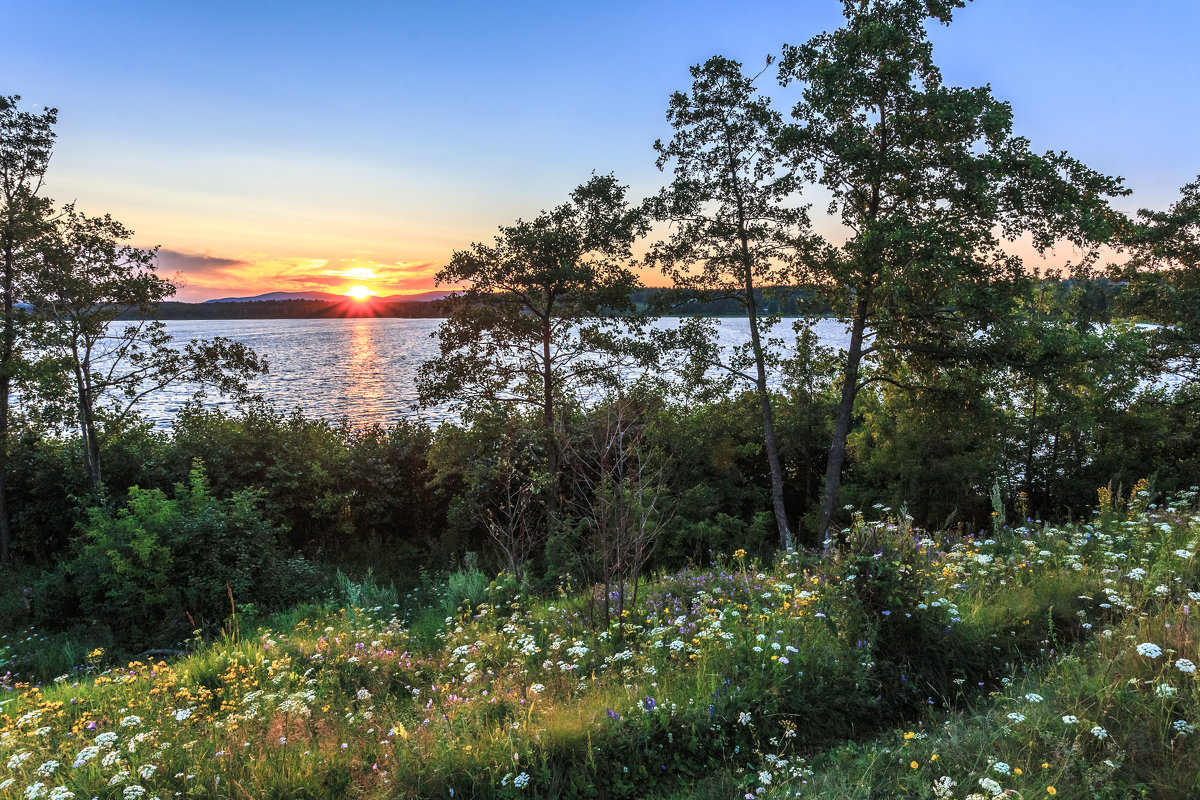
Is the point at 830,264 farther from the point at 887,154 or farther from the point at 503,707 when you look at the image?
the point at 503,707

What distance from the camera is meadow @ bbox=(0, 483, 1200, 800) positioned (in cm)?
316

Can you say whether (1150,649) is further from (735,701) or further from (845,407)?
(845,407)

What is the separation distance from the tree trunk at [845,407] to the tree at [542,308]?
467 cm

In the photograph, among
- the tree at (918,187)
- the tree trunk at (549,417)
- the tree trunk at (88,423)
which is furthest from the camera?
the tree trunk at (549,417)

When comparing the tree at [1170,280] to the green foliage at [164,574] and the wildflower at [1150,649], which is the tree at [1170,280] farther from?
the green foliage at [164,574]

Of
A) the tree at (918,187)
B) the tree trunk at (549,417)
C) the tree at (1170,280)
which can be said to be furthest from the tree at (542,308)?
the tree at (1170,280)

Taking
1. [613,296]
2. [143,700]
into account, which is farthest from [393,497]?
[143,700]

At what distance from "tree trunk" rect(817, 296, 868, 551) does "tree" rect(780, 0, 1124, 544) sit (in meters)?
0.06

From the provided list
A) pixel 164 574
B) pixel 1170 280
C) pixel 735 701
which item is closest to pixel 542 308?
pixel 164 574

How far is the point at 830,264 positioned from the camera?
34.7 feet

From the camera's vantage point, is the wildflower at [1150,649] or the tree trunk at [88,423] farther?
the tree trunk at [88,423]

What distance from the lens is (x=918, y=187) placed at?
33.3ft

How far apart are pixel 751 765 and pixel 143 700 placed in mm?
4981

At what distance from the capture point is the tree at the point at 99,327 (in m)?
12.7
